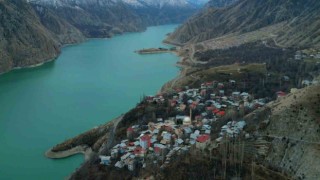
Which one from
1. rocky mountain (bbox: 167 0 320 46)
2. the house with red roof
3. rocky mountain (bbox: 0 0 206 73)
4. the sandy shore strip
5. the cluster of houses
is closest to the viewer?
the house with red roof

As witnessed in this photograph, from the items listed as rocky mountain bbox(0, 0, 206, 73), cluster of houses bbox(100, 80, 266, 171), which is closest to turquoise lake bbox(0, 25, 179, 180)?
rocky mountain bbox(0, 0, 206, 73)

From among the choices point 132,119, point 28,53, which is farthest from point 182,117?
point 28,53

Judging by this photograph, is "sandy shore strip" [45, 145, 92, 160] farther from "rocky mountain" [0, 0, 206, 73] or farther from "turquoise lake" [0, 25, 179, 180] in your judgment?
"rocky mountain" [0, 0, 206, 73]

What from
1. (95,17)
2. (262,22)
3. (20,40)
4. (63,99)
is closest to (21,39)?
(20,40)

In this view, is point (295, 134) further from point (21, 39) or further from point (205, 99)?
point (21, 39)

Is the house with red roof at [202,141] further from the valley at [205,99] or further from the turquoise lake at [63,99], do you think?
the turquoise lake at [63,99]

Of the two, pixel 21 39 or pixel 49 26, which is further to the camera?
pixel 49 26

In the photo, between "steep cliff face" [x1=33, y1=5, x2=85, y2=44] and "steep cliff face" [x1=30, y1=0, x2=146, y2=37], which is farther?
"steep cliff face" [x1=30, y1=0, x2=146, y2=37]
